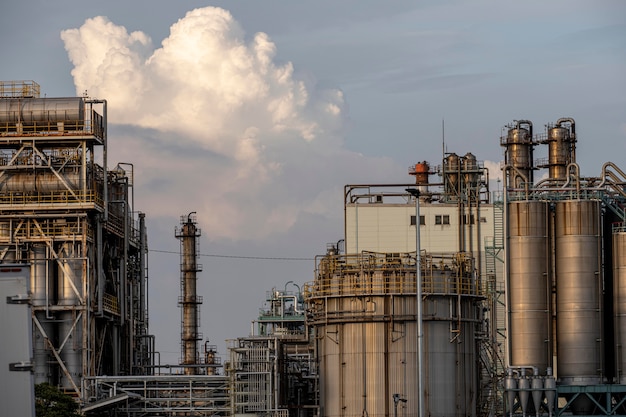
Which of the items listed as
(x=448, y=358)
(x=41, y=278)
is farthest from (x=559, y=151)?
(x=41, y=278)

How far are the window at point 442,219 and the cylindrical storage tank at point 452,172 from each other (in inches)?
80.1

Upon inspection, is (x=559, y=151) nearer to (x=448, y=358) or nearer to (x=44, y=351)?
(x=448, y=358)

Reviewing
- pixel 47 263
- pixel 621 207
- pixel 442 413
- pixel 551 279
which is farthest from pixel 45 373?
pixel 621 207

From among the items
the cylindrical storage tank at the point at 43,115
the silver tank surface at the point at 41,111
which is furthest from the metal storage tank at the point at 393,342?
the silver tank surface at the point at 41,111

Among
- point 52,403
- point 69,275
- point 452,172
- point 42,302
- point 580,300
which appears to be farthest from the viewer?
point 452,172

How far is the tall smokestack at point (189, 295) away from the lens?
4166 inches

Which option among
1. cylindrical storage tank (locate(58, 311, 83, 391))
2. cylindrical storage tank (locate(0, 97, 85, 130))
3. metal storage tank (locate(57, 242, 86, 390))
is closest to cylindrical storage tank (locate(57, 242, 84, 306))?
metal storage tank (locate(57, 242, 86, 390))

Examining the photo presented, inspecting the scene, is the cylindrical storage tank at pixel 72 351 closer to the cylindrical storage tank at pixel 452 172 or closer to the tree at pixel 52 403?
the tree at pixel 52 403

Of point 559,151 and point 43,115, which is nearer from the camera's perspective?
point 43,115

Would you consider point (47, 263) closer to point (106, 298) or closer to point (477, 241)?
point (106, 298)

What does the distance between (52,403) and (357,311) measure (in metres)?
16.3

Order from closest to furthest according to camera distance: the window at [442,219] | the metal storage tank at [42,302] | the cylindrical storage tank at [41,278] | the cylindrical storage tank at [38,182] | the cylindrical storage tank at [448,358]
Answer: the cylindrical storage tank at [448,358] → the metal storage tank at [42,302] → the cylindrical storage tank at [41,278] → the cylindrical storage tank at [38,182] → the window at [442,219]

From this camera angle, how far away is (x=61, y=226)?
78938mm

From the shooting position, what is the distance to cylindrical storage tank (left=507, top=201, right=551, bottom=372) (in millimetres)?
73562
